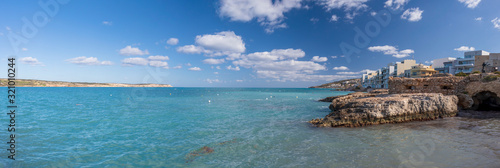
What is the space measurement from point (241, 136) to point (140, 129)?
8127 millimetres

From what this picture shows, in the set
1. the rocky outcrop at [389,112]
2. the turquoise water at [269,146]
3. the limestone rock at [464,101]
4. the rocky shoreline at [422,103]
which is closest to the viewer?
the turquoise water at [269,146]

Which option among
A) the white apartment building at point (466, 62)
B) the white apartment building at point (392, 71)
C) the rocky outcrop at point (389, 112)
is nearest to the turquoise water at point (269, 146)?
the rocky outcrop at point (389, 112)

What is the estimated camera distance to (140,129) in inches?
622

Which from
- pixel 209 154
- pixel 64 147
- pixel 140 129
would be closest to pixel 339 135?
pixel 209 154

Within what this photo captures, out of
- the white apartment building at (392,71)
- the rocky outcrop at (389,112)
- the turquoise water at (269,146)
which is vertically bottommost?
the turquoise water at (269,146)

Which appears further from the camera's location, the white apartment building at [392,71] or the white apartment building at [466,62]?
the white apartment building at [392,71]

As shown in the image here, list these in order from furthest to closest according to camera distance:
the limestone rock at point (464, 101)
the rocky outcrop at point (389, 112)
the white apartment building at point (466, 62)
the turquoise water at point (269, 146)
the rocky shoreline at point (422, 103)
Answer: the white apartment building at point (466, 62) → the limestone rock at point (464, 101) → the rocky shoreline at point (422, 103) → the rocky outcrop at point (389, 112) → the turquoise water at point (269, 146)

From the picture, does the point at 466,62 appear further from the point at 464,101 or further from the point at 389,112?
the point at 389,112

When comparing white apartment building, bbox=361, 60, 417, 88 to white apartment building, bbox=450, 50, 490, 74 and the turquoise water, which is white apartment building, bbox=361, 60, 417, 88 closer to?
white apartment building, bbox=450, 50, 490, 74

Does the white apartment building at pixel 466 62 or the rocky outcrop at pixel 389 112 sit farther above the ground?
the white apartment building at pixel 466 62

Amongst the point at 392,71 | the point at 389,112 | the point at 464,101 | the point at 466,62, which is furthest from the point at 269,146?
the point at 392,71

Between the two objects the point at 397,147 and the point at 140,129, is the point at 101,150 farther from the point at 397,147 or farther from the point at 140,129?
the point at 397,147

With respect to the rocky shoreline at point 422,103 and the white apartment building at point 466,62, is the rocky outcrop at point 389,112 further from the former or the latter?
the white apartment building at point 466,62

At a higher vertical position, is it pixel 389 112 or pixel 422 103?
pixel 422 103
